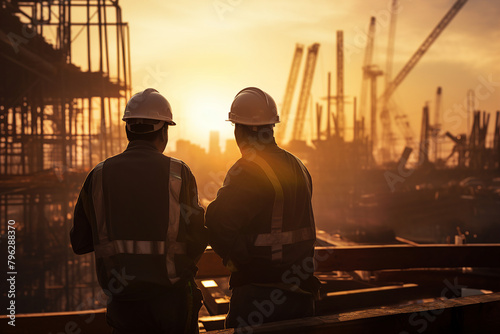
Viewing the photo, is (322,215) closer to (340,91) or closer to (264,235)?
(340,91)

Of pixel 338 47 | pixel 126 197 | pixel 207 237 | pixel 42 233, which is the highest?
pixel 338 47

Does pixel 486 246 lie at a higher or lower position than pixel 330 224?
higher

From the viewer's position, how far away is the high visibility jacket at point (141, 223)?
85.8 inches

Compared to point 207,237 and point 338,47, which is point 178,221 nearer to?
point 207,237

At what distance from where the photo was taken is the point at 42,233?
21.8 metres

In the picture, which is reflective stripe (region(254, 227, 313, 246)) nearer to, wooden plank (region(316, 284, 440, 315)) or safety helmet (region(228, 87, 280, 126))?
safety helmet (region(228, 87, 280, 126))

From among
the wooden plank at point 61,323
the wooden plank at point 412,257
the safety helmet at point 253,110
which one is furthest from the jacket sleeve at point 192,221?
the wooden plank at point 412,257

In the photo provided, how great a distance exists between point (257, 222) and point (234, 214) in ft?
0.51

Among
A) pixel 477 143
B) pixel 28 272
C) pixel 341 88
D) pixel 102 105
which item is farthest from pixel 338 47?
pixel 28 272

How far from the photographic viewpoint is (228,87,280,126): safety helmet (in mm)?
2607

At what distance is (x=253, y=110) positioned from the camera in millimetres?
2619

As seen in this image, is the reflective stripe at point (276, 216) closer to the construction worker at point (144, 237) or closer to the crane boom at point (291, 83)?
the construction worker at point (144, 237)

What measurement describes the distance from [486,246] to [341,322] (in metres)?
3.33

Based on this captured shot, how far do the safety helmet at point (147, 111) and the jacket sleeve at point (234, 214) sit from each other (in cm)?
51
